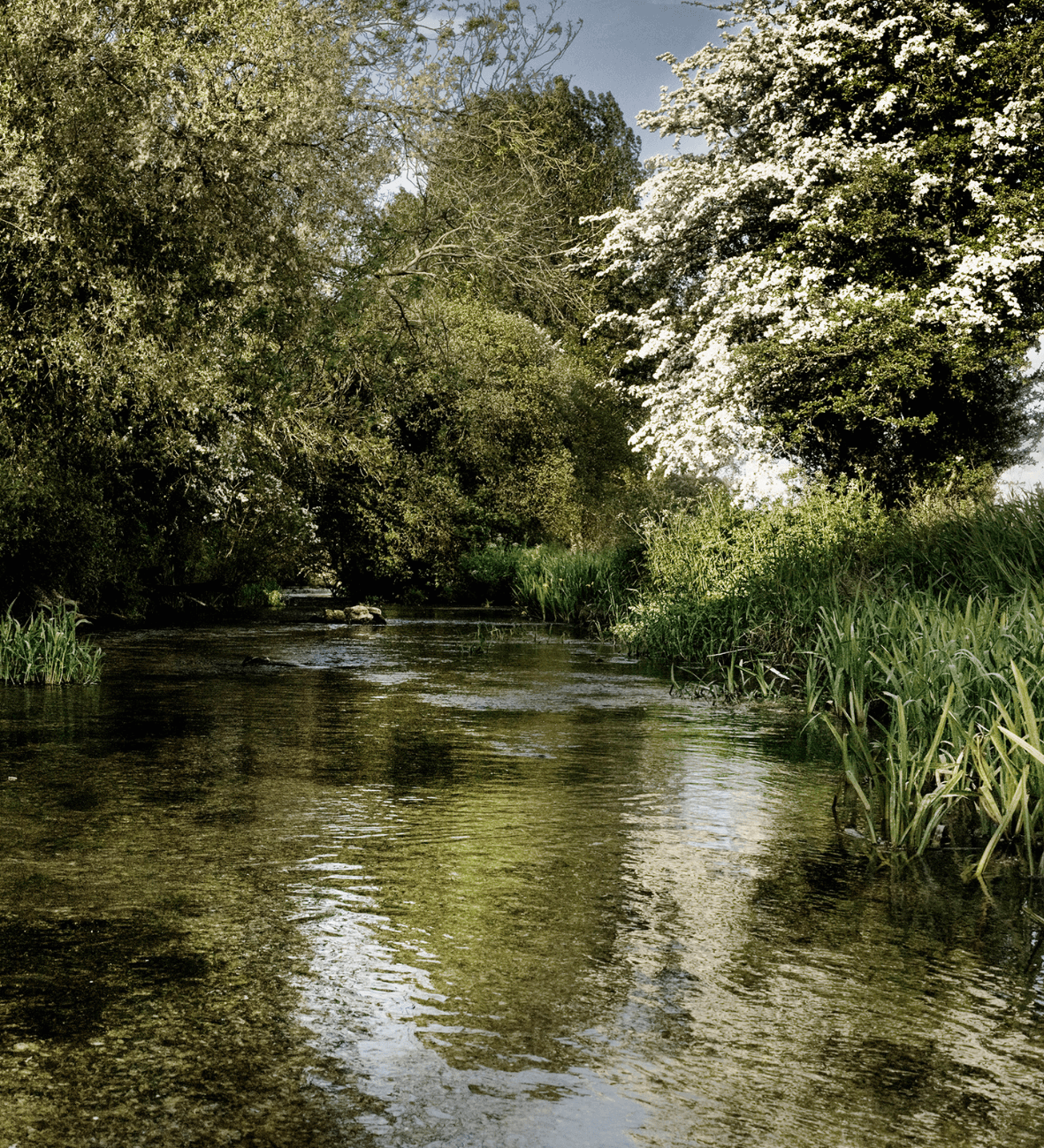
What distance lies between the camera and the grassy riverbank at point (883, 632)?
19.8 ft

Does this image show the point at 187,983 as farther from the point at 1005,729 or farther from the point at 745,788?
the point at 745,788

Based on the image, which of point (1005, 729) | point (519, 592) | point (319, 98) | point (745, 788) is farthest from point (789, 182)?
point (1005, 729)

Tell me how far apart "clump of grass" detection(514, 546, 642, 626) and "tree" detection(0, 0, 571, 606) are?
5405 mm

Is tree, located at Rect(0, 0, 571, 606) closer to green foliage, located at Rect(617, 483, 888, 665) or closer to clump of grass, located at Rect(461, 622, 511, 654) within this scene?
clump of grass, located at Rect(461, 622, 511, 654)

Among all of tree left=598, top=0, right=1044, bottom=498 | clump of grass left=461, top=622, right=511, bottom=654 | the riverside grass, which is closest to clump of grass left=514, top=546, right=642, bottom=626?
the riverside grass

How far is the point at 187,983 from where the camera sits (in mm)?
4156

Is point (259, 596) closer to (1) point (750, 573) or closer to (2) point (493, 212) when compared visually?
(2) point (493, 212)

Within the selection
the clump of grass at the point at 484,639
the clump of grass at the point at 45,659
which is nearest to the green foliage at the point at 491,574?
the clump of grass at the point at 484,639

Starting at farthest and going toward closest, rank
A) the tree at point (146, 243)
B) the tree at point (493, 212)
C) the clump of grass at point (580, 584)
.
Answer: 1. the tree at point (493, 212)
2. the clump of grass at point (580, 584)
3. the tree at point (146, 243)

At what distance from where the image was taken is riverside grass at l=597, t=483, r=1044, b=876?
6.03 m

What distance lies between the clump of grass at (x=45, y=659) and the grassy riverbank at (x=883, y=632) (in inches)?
245

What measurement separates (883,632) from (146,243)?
1303 cm

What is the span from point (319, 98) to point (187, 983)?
16831 millimetres

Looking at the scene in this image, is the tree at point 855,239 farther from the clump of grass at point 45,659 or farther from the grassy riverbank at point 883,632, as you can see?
the clump of grass at point 45,659
